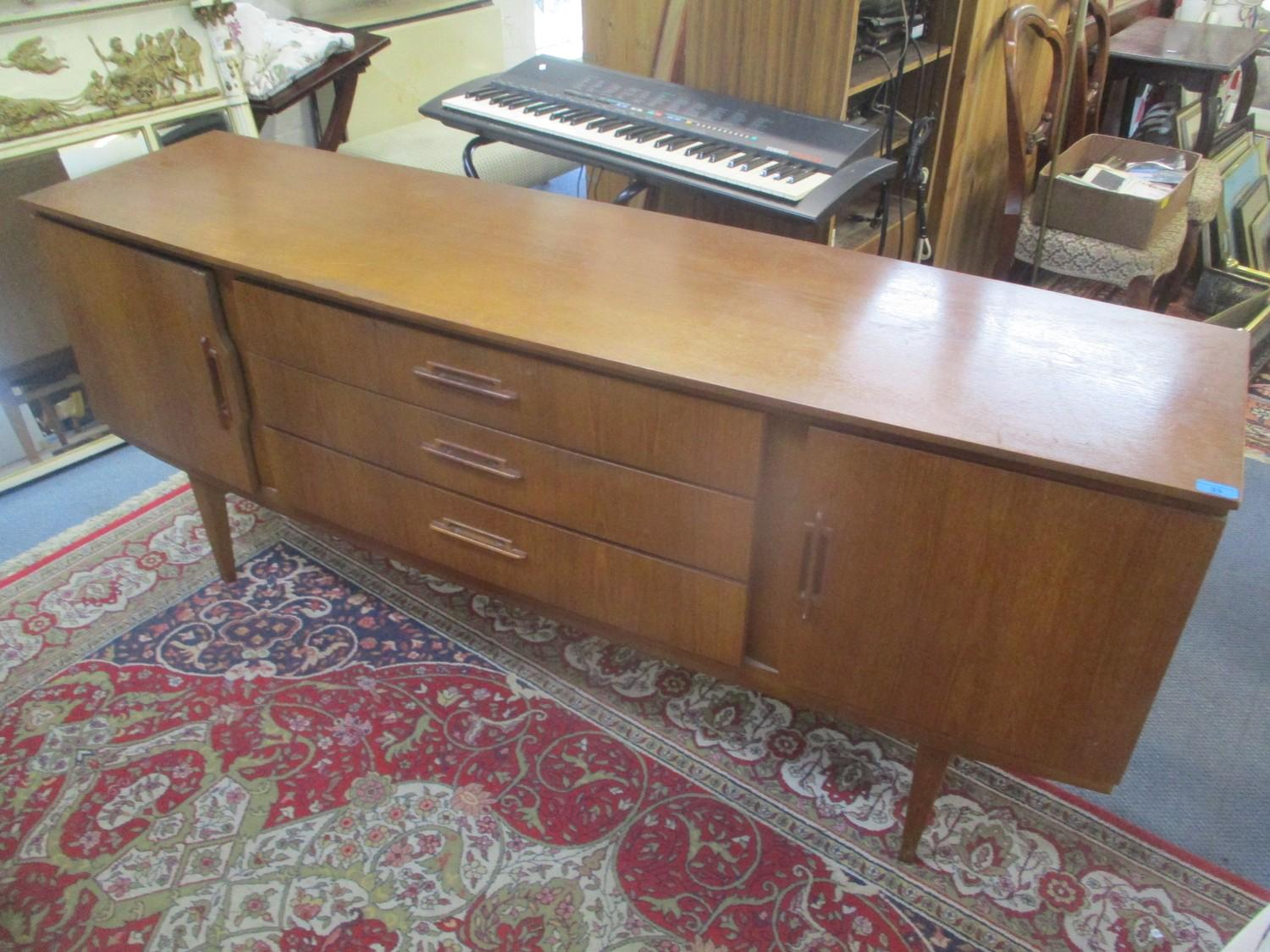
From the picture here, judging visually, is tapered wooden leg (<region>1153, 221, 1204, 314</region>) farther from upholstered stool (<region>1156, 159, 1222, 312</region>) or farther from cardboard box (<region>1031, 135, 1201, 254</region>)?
cardboard box (<region>1031, 135, 1201, 254</region>)

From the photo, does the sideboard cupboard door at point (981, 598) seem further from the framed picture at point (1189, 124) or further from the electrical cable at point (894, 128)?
the framed picture at point (1189, 124)

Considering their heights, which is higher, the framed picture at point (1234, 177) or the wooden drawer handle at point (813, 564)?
the wooden drawer handle at point (813, 564)

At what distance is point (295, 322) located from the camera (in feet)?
4.38

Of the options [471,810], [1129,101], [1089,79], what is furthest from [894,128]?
[471,810]

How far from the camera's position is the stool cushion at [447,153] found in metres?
2.38

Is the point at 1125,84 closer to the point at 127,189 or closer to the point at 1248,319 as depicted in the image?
the point at 1248,319

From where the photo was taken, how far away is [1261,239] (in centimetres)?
292

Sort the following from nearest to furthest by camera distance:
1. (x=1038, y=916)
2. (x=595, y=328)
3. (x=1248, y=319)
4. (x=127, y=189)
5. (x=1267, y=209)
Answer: (x=595, y=328) < (x=1038, y=916) < (x=127, y=189) < (x=1248, y=319) < (x=1267, y=209)

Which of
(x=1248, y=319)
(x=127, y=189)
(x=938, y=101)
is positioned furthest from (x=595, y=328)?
(x=1248, y=319)

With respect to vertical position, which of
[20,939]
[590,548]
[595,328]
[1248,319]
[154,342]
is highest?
[595,328]

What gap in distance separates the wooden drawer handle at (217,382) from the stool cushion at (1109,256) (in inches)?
74.4

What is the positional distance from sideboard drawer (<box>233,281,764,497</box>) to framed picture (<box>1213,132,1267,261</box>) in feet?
7.25

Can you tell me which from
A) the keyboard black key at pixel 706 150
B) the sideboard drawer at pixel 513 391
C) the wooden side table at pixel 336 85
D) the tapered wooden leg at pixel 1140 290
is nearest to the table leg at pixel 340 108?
the wooden side table at pixel 336 85

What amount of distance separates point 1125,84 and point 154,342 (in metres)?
2.96
